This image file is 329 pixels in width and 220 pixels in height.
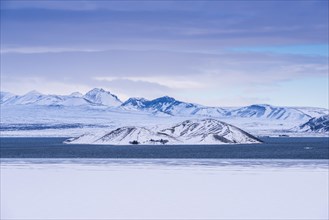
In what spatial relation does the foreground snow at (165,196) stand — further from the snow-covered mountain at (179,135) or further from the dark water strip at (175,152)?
the snow-covered mountain at (179,135)

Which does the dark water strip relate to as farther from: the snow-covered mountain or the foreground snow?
the foreground snow

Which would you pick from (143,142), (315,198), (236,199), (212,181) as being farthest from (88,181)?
(143,142)

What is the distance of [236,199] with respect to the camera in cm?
2438

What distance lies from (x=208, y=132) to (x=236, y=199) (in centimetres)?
13164

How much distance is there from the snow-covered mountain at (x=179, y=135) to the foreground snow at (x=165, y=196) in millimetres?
109581

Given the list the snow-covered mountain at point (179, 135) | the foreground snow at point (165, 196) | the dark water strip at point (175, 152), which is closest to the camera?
the foreground snow at point (165, 196)

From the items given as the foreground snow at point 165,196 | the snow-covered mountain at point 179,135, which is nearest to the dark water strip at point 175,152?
the snow-covered mountain at point 179,135

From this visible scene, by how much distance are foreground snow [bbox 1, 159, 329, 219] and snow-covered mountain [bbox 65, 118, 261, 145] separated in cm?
10958

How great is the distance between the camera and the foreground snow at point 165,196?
2106 centimetres

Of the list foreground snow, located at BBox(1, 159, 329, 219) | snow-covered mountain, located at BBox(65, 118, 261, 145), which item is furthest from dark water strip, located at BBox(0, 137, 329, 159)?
foreground snow, located at BBox(1, 159, 329, 219)

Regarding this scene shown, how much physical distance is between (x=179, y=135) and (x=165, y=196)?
432 feet

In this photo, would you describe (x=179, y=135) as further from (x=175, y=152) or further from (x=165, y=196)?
(x=165, y=196)

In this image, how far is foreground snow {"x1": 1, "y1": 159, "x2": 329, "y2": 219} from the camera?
21.1m

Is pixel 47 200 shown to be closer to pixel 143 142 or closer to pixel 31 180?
pixel 31 180
